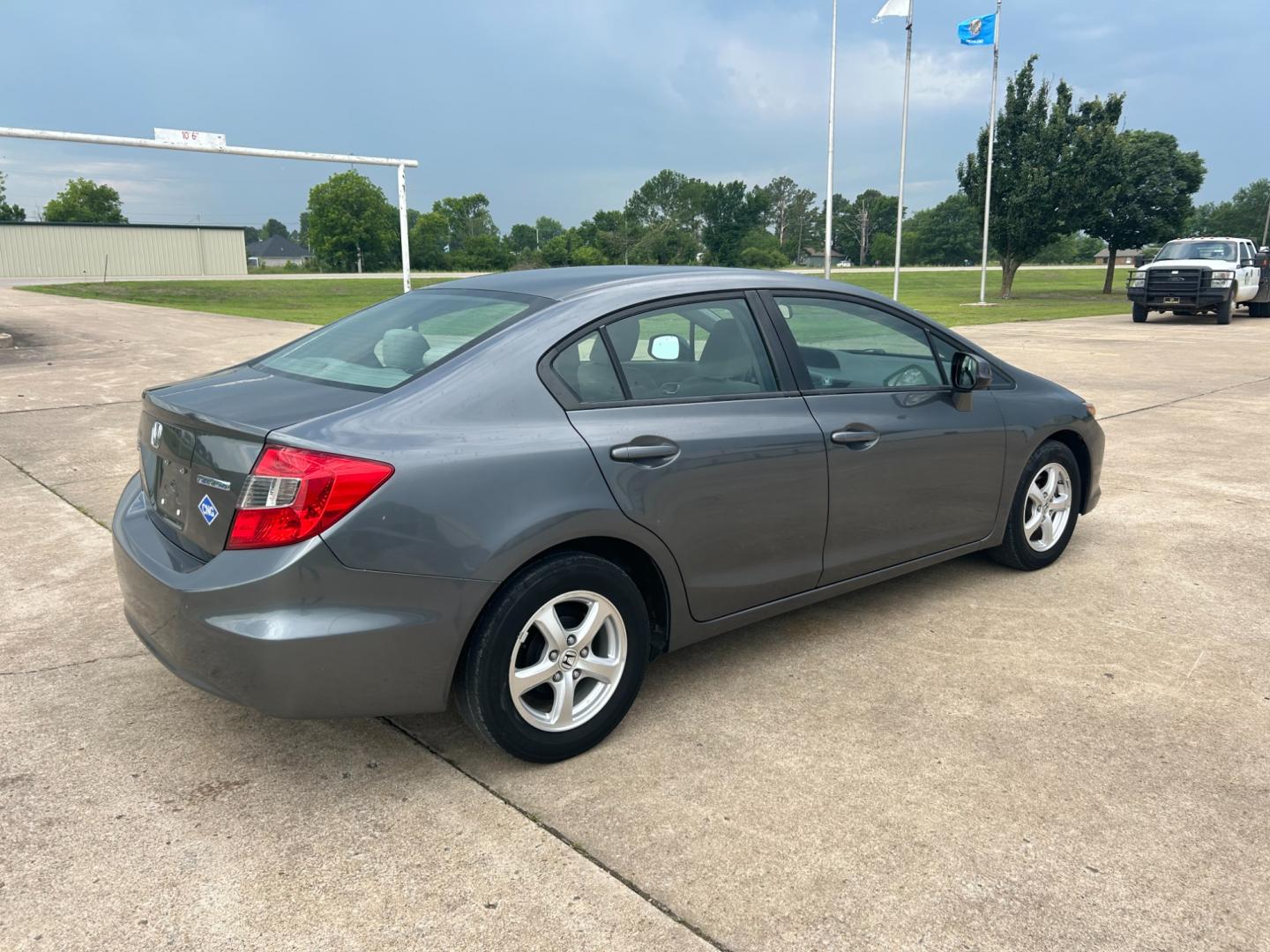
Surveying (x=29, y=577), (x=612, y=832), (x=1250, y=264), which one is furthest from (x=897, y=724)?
(x=1250, y=264)

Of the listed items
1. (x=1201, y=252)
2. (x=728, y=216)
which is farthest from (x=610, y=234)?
(x=1201, y=252)

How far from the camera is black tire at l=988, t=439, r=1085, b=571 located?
181 inches

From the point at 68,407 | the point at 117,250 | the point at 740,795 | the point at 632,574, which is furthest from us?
the point at 117,250

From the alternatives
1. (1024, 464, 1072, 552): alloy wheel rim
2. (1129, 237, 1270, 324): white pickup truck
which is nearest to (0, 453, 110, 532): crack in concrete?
(1024, 464, 1072, 552): alloy wheel rim

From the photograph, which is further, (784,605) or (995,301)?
(995,301)

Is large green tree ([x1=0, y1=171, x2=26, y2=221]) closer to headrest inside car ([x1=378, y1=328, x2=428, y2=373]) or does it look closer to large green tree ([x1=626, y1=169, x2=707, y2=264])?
→ large green tree ([x1=626, y1=169, x2=707, y2=264])

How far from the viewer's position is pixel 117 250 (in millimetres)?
64375

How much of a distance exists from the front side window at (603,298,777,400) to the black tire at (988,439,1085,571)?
1.73 m

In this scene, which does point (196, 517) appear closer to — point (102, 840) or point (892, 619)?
point (102, 840)

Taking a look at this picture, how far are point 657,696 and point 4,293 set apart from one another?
36881mm

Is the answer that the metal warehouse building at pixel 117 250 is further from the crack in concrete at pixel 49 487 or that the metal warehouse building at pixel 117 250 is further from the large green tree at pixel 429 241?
the crack in concrete at pixel 49 487

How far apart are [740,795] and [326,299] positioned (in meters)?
34.3

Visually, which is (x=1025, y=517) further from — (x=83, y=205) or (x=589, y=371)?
(x=83, y=205)

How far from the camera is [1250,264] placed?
24.1 m
